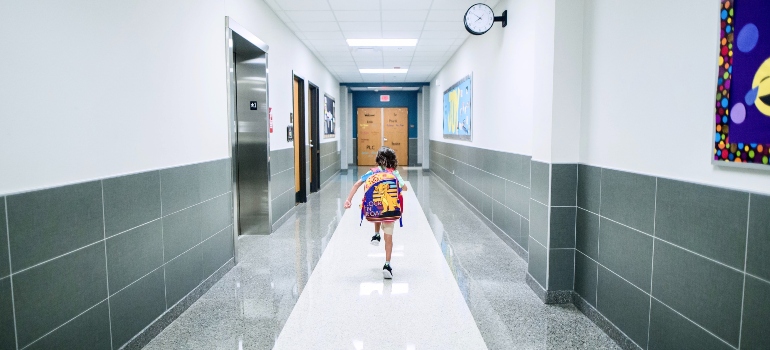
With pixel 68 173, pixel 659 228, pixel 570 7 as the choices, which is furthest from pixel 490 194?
pixel 68 173

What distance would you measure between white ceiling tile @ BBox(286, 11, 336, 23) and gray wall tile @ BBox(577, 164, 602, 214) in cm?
426

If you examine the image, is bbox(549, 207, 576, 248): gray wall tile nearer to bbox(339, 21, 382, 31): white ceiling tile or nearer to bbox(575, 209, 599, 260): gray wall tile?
bbox(575, 209, 599, 260): gray wall tile

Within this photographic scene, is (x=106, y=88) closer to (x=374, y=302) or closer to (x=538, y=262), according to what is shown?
(x=374, y=302)

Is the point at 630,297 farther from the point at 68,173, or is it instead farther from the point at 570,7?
the point at 68,173

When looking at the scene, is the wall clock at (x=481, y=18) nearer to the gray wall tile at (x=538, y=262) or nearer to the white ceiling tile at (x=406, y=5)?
the white ceiling tile at (x=406, y=5)

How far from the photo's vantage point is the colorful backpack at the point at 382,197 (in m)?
4.16

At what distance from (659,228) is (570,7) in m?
1.77

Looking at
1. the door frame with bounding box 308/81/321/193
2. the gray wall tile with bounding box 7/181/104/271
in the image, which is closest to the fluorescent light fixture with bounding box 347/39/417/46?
the door frame with bounding box 308/81/321/193

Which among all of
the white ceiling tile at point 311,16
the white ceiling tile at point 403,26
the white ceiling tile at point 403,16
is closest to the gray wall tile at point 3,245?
the white ceiling tile at point 311,16

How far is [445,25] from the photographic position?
722cm

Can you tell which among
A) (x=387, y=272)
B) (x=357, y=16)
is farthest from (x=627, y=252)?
(x=357, y=16)

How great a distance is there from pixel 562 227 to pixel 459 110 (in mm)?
5713

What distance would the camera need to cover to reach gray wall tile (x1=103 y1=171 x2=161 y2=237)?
2621mm

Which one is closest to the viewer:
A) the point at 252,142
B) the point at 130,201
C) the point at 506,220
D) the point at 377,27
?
the point at 130,201
